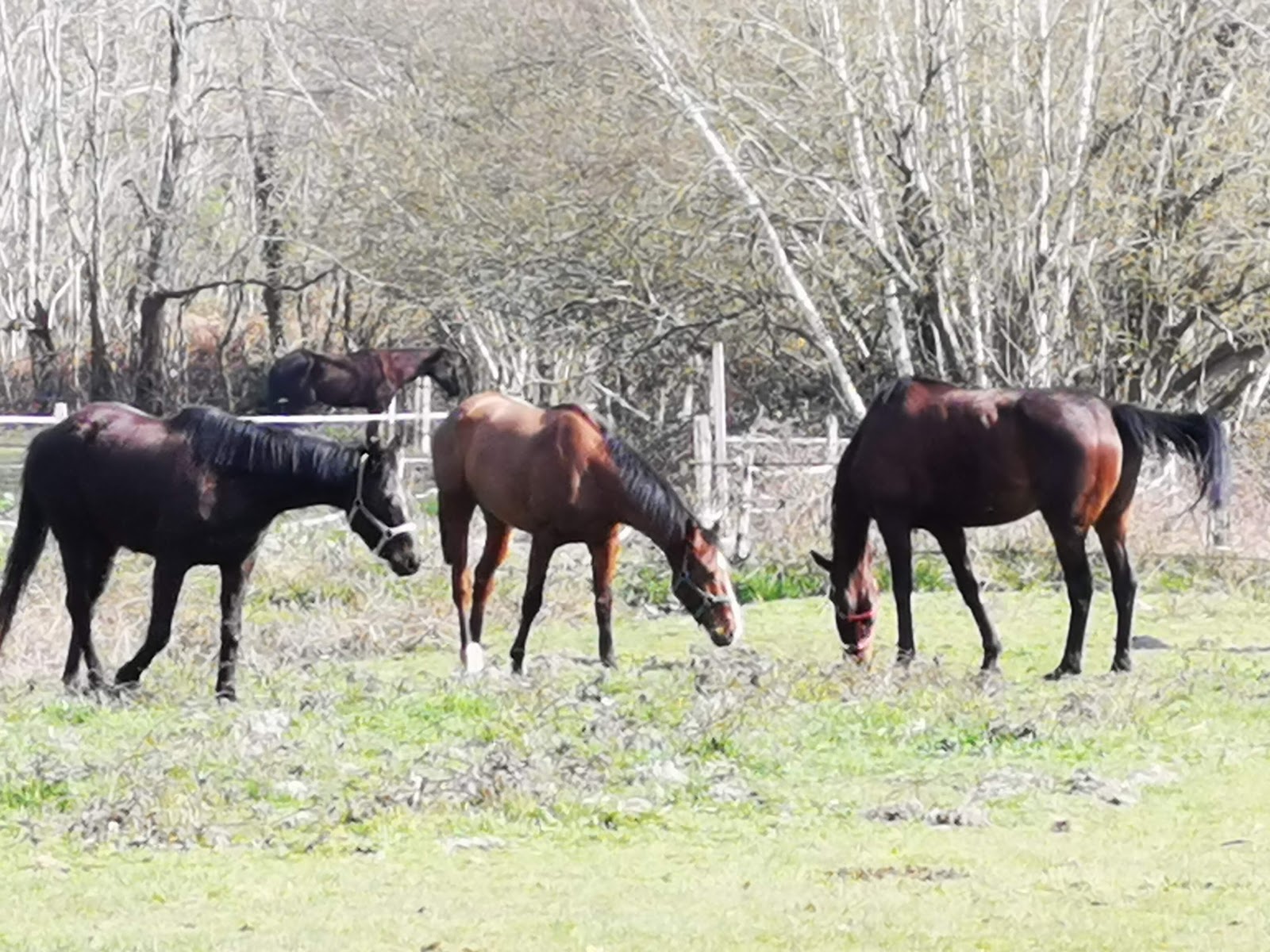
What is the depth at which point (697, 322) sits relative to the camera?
2389 centimetres

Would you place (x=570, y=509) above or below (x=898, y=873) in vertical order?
→ above

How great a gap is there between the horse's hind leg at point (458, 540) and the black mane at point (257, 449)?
2.23 metres

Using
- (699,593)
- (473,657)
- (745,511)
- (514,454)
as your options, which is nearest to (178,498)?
(473,657)

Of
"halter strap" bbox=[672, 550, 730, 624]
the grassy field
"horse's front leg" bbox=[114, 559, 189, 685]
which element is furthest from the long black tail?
"halter strap" bbox=[672, 550, 730, 624]

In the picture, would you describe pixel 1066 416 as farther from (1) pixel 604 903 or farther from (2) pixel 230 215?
(2) pixel 230 215

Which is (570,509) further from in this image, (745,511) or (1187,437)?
(745,511)

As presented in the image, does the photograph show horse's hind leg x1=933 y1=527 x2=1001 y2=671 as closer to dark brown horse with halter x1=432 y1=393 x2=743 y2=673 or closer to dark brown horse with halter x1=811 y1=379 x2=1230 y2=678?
dark brown horse with halter x1=811 y1=379 x2=1230 y2=678

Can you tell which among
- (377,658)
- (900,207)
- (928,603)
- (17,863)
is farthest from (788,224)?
(17,863)

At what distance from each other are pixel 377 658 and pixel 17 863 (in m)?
7.76

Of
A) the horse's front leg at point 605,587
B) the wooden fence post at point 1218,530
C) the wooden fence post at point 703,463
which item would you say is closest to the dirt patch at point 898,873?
the horse's front leg at point 605,587

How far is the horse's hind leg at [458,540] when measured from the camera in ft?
51.1

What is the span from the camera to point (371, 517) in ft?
44.3

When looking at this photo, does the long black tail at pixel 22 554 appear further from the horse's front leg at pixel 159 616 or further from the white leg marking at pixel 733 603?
the white leg marking at pixel 733 603

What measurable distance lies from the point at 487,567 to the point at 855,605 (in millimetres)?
2353
